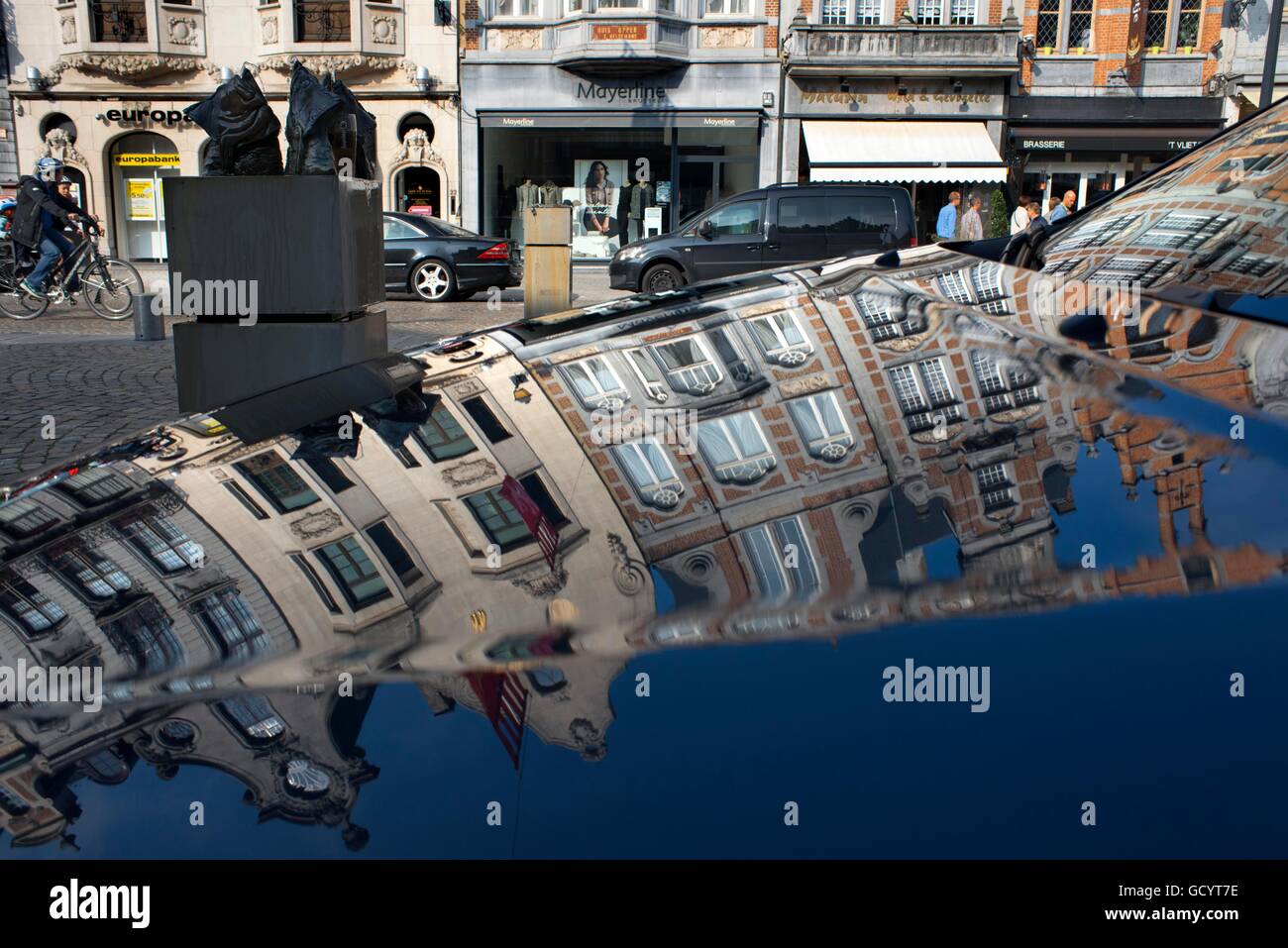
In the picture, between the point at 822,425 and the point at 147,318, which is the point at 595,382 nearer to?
the point at 822,425

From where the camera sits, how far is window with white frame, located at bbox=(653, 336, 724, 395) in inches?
54.3

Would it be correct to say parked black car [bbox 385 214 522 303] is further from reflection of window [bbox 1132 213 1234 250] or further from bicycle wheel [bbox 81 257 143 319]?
reflection of window [bbox 1132 213 1234 250]

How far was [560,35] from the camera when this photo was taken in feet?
83.3

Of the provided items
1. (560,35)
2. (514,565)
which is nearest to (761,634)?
(514,565)

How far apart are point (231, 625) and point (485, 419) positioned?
0.50m

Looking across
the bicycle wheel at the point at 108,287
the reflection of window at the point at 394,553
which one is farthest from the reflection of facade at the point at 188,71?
Answer: the reflection of window at the point at 394,553

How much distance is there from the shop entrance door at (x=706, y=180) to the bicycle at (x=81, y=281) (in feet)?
48.8

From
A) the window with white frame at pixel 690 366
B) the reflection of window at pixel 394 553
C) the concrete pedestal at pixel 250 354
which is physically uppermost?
the window with white frame at pixel 690 366

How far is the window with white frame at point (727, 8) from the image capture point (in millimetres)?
25406

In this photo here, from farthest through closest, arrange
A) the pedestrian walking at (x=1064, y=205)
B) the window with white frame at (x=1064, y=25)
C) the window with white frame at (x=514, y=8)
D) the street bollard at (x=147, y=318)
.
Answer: the window with white frame at (x=514, y=8) < the window with white frame at (x=1064, y=25) < the pedestrian walking at (x=1064, y=205) < the street bollard at (x=147, y=318)

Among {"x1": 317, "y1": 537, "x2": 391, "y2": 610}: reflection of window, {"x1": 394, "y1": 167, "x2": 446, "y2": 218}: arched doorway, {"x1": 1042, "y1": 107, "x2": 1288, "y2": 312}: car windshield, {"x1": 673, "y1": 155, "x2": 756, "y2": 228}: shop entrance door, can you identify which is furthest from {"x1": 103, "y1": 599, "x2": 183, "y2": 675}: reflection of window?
{"x1": 394, "y1": 167, "x2": 446, "y2": 218}: arched doorway

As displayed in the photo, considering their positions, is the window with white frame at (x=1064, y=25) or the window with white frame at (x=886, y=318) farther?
the window with white frame at (x=1064, y=25)

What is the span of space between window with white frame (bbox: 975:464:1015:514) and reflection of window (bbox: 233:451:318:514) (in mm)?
732

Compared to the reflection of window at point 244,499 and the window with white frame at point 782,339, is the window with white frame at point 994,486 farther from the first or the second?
the reflection of window at point 244,499
